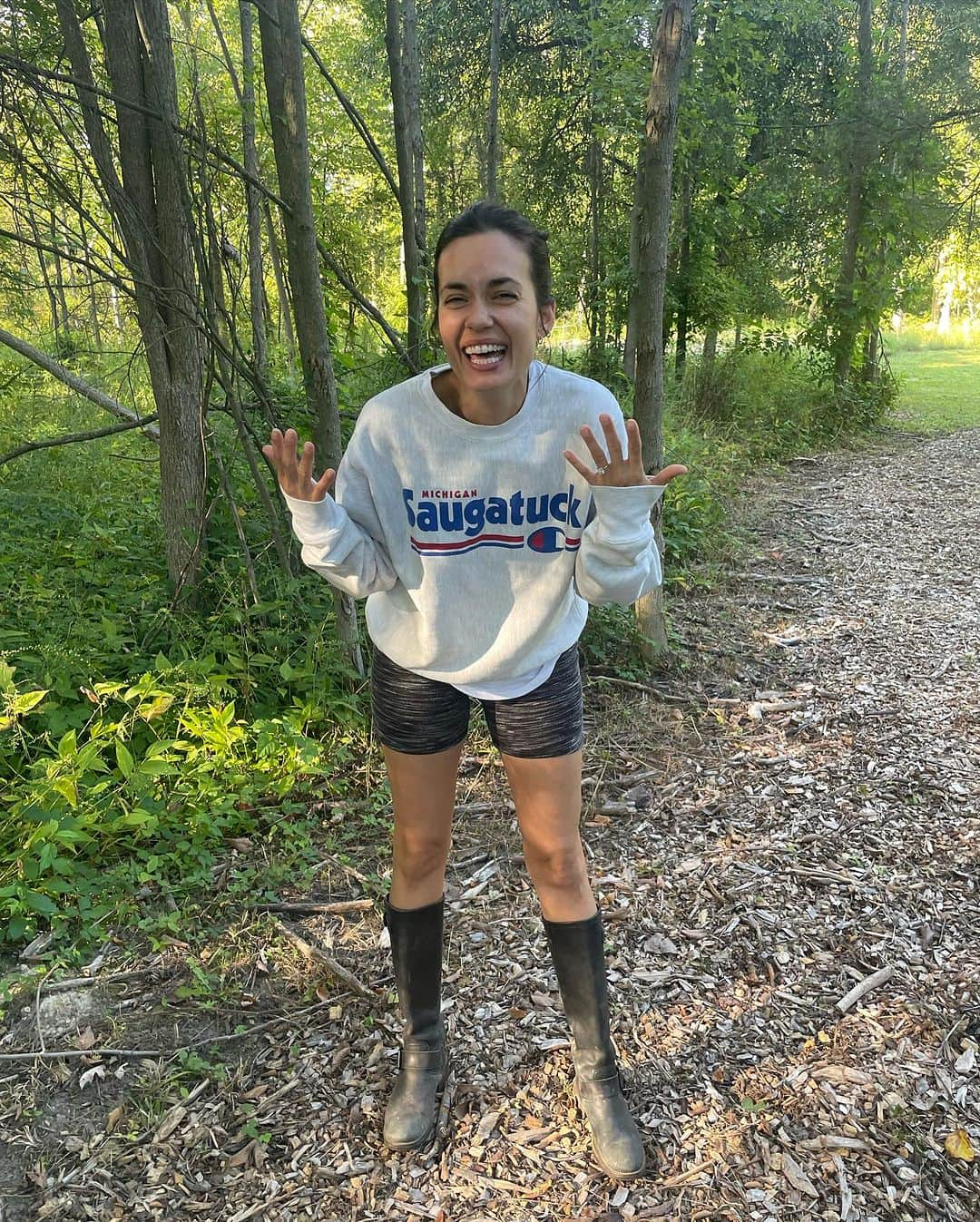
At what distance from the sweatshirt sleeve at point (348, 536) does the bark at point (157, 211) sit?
1809mm

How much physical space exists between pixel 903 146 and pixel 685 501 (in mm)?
7395

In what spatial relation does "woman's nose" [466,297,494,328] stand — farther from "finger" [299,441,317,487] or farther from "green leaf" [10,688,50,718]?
"green leaf" [10,688,50,718]

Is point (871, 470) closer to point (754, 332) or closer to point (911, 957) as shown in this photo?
point (754, 332)

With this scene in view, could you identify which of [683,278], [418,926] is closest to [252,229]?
[418,926]

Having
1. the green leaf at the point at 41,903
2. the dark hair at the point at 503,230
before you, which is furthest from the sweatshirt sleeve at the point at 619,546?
the green leaf at the point at 41,903

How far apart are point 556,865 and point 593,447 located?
0.97m

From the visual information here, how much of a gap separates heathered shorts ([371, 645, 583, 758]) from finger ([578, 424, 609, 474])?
0.51 m

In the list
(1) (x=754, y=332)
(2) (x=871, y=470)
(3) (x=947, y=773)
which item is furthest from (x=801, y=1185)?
(1) (x=754, y=332)

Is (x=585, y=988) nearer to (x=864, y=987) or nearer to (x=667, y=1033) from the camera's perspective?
(x=667, y=1033)

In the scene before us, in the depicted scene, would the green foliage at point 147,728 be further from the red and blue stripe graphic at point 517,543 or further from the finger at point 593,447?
the finger at point 593,447

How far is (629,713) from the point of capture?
3.89 metres

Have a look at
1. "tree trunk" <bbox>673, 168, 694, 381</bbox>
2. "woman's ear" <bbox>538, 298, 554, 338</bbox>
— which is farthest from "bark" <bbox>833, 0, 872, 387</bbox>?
"woman's ear" <bbox>538, 298, 554, 338</bbox>

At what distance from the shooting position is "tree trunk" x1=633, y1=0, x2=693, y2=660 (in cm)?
346

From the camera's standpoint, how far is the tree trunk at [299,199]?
2969 mm
